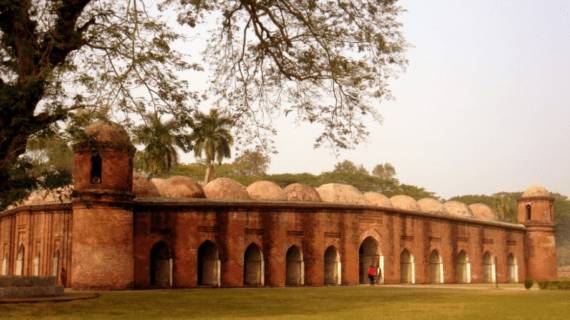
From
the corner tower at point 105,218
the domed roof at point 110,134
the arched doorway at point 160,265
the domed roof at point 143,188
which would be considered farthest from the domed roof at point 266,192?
the domed roof at point 110,134

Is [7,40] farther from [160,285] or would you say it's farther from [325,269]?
[325,269]

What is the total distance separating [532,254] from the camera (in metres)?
37.9

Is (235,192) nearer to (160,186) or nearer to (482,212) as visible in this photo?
(160,186)

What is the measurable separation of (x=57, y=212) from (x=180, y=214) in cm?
463

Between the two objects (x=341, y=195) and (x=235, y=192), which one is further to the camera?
(x=341, y=195)

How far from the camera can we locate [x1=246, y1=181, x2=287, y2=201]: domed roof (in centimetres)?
2826

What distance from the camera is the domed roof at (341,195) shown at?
98.8 ft

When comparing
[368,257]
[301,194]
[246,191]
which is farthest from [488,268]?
[246,191]

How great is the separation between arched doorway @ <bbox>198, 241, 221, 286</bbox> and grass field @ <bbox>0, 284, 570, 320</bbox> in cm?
581

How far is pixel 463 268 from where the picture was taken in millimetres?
33219

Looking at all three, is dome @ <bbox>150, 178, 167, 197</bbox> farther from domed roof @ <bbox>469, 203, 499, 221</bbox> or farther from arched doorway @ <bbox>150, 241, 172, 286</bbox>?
domed roof @ <bbox>469, 203, 499, 221</bbox>

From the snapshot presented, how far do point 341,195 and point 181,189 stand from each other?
7.31m

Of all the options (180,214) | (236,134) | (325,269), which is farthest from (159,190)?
(236,134)

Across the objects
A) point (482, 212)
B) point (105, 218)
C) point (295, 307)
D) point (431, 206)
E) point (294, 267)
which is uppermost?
point (431, 206)
